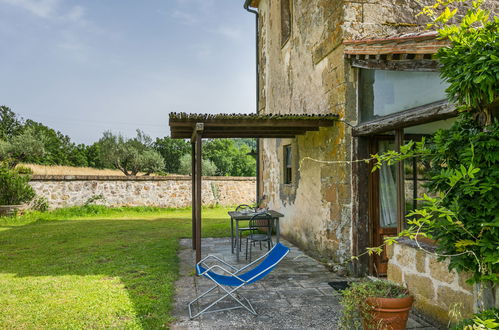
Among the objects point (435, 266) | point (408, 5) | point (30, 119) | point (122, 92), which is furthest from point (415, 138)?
point (30, 119)

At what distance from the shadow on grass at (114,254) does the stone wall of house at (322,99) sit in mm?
2496

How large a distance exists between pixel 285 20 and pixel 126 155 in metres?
21.7

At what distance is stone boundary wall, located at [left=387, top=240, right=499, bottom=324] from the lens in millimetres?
3131

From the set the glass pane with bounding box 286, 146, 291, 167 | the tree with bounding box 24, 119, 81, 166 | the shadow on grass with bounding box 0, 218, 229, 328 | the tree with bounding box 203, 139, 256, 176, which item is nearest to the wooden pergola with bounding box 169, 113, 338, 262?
the shadow on grass with bounding box 0, 218, 229, 328

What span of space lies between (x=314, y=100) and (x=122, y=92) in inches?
1200

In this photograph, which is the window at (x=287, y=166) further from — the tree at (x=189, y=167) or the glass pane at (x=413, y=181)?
the tree at (x=189, y=167)

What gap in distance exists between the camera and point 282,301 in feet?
14.4

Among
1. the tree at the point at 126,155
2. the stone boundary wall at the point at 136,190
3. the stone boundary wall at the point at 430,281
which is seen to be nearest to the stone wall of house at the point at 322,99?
the stone boundary wall at the point at 430,281

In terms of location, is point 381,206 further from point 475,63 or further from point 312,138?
point 475,63

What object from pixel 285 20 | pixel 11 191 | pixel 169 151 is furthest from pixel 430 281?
pixel 169 151

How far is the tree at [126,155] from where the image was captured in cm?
2772

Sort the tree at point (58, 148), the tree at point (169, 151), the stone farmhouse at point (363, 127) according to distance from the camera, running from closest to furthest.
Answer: the stone farmhouse at point (363, 127), the tree at point (58, 148), the tree at point (169, 151)

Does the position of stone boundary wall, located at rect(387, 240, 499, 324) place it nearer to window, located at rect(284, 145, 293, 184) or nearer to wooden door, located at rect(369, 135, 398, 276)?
wooden door, located at rect(369, 135, 398, 276)

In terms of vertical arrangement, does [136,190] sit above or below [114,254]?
above
